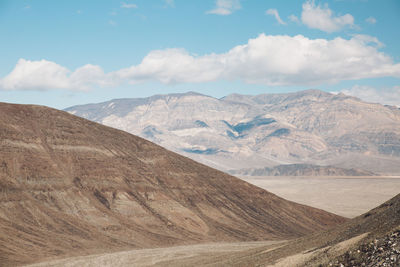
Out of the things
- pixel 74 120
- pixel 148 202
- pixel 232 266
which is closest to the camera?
pixel 232 266

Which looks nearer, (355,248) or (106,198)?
(355,248)

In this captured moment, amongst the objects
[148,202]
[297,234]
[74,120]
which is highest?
[74,120]

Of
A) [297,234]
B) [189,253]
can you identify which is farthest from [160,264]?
[297,234]

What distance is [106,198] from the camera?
89.8m

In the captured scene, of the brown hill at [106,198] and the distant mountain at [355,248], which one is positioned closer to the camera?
the distant mountain at [355,248]

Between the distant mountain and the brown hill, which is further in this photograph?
the brown hill

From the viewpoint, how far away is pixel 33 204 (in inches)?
3127

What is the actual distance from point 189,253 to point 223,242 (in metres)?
16.8

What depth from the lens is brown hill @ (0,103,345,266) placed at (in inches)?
2953

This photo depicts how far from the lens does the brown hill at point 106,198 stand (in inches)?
2953

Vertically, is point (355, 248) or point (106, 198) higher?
point (355, 248)

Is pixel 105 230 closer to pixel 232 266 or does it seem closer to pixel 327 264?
pixel 232 266

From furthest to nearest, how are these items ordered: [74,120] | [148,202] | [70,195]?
[74,120] → [148,202] → [70,195]

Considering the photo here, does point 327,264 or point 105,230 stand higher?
point 327,264
